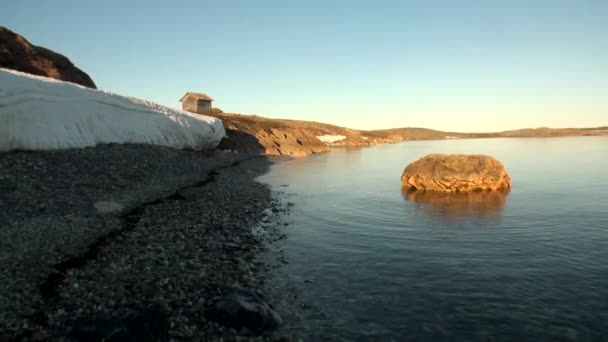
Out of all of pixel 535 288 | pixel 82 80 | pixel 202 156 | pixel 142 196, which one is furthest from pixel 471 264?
pixel 82 80

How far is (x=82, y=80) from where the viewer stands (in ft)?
174

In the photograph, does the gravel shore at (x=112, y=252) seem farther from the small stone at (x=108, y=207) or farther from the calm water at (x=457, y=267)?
the calm water at (x=457, y=267)

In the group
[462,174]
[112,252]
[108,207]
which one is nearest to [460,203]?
[462,174]

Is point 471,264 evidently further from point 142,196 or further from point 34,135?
point 34,135

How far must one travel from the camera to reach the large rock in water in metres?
29.3

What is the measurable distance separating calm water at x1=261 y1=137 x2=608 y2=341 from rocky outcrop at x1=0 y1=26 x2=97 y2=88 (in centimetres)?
4025

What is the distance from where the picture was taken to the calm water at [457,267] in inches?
352

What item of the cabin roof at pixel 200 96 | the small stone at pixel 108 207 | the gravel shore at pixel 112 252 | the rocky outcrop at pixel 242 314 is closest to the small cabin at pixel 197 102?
the cabin roof at pixel 200 96

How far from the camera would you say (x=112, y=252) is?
39.4 feet

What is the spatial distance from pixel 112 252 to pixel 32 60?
152ft

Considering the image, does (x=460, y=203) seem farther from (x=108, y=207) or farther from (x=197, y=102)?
(x=197, y=102)

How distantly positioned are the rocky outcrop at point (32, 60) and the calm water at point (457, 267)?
4025cm

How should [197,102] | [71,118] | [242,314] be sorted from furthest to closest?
[197,102] < [71,118] < [242,314]

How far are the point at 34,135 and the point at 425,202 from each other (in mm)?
24865
